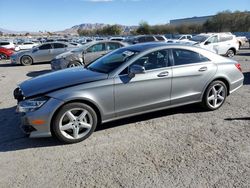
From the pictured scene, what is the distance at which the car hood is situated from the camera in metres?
4.44

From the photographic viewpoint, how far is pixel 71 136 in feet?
14.6

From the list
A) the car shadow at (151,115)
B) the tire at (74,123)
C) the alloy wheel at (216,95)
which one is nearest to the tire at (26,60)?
the car shadow at (151,115)

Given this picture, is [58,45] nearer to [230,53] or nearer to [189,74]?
[230,53]

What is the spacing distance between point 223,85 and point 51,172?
4117 millimetres

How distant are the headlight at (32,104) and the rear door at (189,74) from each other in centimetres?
246

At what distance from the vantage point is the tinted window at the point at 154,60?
501 centimetres

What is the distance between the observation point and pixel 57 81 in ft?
15.3

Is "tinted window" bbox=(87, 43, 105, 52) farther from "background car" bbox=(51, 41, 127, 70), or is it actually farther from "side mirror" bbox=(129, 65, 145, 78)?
"side mirror" bbox=(129, 65, 145, 78)

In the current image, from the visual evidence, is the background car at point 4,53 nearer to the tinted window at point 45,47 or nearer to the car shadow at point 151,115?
the tinted window at point 45,47

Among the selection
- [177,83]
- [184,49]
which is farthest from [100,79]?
[184,49]

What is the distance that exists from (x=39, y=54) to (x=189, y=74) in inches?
532

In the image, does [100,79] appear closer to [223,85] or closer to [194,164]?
[194,164]

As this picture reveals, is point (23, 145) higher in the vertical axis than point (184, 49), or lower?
lower

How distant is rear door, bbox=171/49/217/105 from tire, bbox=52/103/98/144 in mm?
1744
